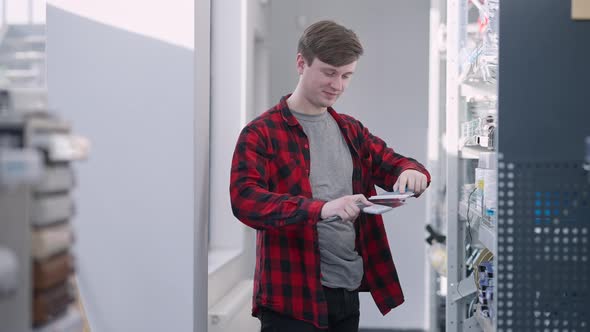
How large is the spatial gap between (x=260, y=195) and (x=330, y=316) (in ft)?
1.44

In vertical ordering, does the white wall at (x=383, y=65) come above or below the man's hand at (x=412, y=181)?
above

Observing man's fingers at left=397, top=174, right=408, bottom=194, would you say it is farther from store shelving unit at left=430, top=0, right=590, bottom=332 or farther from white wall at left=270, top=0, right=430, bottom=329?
white wall at left=270, top=0, right=430, bottom=329

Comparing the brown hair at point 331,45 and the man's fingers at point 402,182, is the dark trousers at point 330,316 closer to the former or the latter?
the man's fingers at point 402,182

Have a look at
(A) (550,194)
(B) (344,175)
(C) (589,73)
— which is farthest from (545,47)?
(B) (344,175)

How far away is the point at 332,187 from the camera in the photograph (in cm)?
205

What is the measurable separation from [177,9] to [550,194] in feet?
3.96

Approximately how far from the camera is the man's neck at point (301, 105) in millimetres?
2098

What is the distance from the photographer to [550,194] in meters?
1.69

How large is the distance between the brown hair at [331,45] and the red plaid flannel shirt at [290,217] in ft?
0.63

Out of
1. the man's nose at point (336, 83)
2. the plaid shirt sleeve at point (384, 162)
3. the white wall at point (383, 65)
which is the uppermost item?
the white wall at point (383, 65)

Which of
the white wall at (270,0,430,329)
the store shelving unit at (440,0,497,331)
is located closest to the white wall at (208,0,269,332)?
the white wall at (270,0,430,329)

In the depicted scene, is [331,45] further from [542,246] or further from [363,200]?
[542,246]

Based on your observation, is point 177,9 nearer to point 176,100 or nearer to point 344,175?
point 176,100

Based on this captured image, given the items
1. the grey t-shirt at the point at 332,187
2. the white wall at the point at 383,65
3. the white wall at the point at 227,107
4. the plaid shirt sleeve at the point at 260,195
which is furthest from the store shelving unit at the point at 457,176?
the white wall at the point at 383,65
